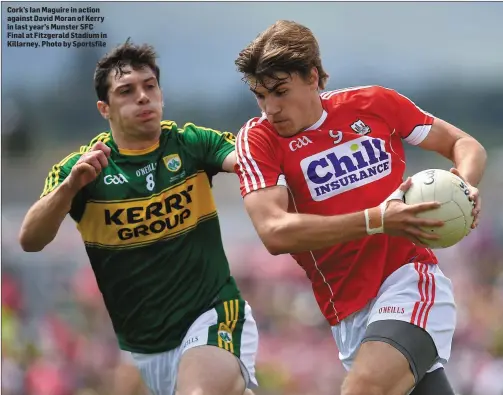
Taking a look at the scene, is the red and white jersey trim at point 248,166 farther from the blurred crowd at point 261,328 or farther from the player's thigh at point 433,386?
the blurred crowd at point 261,328

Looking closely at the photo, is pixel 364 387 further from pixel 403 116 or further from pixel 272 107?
pixel 403 116

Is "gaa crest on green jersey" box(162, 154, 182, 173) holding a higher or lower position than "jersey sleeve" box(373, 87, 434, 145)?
lower

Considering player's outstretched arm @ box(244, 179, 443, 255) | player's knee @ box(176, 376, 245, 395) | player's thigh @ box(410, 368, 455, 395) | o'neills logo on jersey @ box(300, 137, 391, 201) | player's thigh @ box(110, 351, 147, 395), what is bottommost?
player's thigh @ box(110, 351, 147, 395)

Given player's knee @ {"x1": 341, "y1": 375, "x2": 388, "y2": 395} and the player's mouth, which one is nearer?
player's knee @ {"x1": 341, "y1": 375, "x2": 388, "y2": 395}

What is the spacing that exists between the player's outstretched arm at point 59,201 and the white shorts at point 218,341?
1.04 metres

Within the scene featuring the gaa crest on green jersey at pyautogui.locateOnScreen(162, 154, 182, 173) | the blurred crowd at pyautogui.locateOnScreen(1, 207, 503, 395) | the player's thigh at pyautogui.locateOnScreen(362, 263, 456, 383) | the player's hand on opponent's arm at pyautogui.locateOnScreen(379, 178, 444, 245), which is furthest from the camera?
the blurred crowd at pyautogui.locateOnScreen(1, 207, 503, 395)

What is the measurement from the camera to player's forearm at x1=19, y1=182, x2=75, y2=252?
5.38 meters

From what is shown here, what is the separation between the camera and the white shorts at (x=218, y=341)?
5.46 m

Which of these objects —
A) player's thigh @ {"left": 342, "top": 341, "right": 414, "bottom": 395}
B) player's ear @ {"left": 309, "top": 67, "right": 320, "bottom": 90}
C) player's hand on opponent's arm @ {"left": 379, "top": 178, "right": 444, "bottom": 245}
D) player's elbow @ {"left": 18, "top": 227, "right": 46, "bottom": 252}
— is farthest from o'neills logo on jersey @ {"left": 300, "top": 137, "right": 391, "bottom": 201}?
player's elbow @ {"left": 18, "top": 227, "right": 46, "bottom": 252}

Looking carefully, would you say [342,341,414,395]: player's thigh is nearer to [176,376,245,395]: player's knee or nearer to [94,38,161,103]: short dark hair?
[176,376,245,395]: player's knee

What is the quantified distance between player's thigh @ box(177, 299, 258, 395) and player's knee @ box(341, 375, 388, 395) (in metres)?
1.06

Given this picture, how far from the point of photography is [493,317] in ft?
35.7

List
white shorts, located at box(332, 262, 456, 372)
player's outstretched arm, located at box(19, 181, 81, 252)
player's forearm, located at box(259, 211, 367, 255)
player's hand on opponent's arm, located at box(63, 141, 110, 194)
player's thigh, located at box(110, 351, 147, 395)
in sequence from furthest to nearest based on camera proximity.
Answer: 1. player's thigh, located at box(110, 351, 147, 395)
2. player's outstretched arm, located at box(19, 181, 81, 252)
3. player's hand on opponent's arm, located at box(63, 141, 110, 194)
4. white shorts, located at box(332, 262, 456, 372)
5. player's forearm, located at box(259, 211, 367, 255)

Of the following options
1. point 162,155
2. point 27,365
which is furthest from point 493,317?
point 162,155
